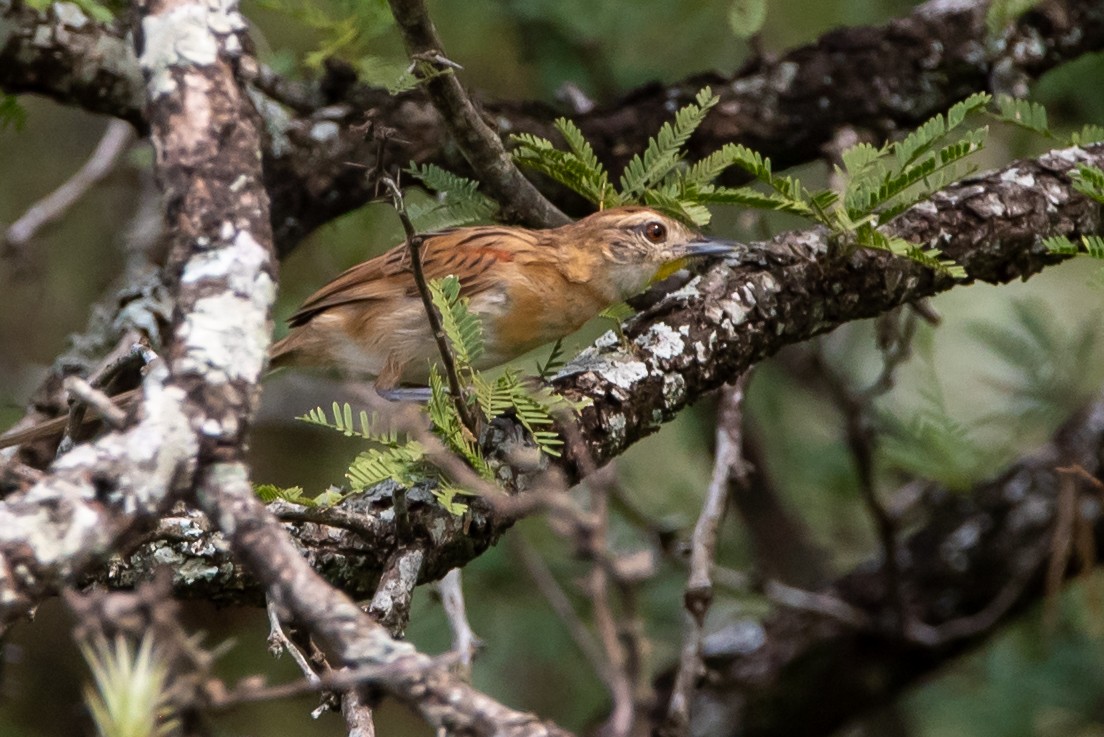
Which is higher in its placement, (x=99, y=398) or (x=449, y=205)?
(x=449, y=205)

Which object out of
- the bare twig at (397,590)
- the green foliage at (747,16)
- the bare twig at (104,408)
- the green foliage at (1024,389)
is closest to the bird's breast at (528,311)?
the green foliage at (747,16)

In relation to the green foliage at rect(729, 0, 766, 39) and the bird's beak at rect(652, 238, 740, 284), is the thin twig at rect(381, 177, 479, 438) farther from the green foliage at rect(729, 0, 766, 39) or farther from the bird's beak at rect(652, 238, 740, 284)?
the green foliage at rect(729, 0, 766, 39)

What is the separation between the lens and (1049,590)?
5375 millimetres

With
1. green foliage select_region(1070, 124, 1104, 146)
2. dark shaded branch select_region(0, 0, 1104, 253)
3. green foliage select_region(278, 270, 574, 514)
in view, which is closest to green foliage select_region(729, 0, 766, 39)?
dark shaded branch select_region(0, 0, 1104, 253)

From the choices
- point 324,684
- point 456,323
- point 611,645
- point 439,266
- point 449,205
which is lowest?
point 611,645

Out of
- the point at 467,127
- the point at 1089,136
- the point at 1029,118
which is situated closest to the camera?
the point at 467,127

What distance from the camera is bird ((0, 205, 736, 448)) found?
421 centimetres

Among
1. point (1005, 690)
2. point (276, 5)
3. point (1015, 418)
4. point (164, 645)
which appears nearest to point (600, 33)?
point (276, 5)

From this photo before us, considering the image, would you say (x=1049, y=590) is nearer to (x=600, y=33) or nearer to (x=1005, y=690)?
(x=1005, y=690)

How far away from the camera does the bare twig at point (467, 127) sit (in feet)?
9.59

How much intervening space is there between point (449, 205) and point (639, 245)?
2.98ft

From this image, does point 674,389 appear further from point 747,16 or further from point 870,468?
point 870,468

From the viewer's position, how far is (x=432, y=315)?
263 cm

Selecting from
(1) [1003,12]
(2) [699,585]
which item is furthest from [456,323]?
(1) [1003,12]
